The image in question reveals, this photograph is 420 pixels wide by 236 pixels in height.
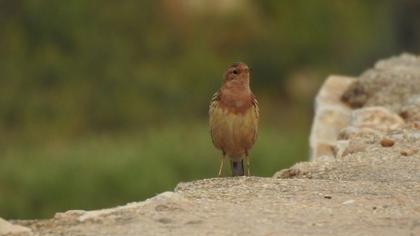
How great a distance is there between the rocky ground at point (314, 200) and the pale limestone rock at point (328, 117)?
0.03 meters

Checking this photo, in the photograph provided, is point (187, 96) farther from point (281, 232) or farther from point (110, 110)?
point (281, 232)

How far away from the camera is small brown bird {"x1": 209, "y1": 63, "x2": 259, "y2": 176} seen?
11.4m

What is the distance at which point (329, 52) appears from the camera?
1077 inches

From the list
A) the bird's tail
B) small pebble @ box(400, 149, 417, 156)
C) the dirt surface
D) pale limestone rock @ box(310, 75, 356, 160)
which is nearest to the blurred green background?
pale limestone rock @ box(310, 75, 356, 160)

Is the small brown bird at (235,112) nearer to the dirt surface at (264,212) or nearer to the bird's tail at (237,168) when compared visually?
the bird's tail at (237,168)

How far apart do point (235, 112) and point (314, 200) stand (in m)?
2.17

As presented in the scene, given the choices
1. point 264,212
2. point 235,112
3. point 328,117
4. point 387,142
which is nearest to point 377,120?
point 387,142

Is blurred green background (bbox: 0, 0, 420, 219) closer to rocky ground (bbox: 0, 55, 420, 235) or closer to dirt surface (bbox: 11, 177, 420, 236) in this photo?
rocky ground (bbox: 0, 55, 420, 235)

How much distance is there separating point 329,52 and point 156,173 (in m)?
6.43

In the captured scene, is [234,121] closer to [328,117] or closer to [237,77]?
[237,77]

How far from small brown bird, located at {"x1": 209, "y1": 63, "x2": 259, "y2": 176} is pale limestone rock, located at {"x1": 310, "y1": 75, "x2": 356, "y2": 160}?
2.24ft

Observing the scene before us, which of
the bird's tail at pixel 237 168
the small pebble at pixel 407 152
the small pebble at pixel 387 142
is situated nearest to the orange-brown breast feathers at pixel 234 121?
the bird's tail at pixel 237 168

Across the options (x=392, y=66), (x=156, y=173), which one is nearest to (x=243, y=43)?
(x=156, y=173)

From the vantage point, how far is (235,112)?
11.4 metres
